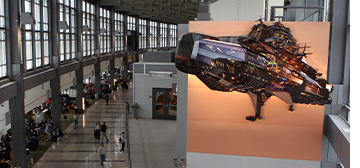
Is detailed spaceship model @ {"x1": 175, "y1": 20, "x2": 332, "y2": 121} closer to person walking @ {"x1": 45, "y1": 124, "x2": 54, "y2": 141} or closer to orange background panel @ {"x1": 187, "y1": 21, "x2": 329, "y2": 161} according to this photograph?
orange background panel @ {"x1": 187, "y1": 21, "x2": 329, "y2": 161}

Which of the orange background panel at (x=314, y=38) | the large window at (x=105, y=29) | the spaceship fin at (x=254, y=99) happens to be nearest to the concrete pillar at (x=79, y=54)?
the large window at (x=105, y=29)

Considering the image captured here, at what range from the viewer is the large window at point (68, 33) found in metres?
24.5

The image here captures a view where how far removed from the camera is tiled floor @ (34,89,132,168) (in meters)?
14.5

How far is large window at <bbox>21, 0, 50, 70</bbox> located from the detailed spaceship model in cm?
1188

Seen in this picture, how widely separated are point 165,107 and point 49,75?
26.3ft

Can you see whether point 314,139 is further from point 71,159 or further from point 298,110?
point 71,159

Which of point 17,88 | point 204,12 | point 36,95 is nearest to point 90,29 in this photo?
point 36,95

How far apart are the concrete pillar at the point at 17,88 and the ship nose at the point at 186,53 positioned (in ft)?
33.4

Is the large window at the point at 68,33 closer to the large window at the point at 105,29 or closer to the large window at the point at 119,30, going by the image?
the large window at the point at 105,29

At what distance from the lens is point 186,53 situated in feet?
27.5

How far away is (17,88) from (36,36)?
5.64m

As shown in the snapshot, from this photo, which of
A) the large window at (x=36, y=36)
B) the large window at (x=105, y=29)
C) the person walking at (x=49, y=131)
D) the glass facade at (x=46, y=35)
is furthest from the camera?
the large window at (x=105, y=29)

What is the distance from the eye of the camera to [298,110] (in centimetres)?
912

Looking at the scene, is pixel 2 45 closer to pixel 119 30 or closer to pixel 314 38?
pixel 314 38
